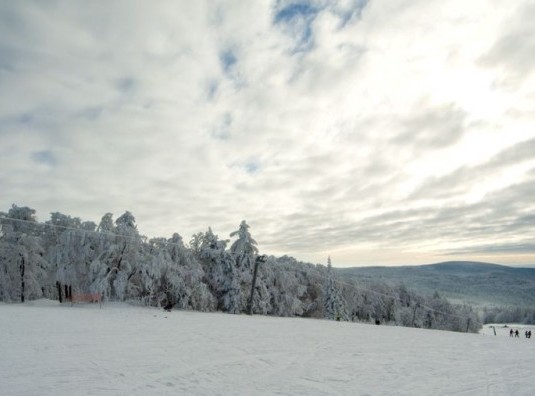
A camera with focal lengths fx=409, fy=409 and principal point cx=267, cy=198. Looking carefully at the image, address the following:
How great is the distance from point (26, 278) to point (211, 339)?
36.5 m

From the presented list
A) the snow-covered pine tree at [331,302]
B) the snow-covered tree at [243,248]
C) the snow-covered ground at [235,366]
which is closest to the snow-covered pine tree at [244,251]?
the snow-covered tree at [243,248]

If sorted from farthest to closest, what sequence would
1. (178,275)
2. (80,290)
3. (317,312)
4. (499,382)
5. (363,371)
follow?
(317,312), (178,275), (80,290), (363,371), (499,382)

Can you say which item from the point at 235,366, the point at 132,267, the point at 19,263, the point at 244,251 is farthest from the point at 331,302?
the point at 235,366

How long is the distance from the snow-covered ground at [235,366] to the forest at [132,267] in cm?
2080

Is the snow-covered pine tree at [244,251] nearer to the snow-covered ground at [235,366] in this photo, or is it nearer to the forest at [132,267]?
the forest at [132,267]

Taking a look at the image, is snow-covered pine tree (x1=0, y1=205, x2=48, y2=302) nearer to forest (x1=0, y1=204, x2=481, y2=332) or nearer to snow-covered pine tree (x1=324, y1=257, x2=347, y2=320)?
forest (x1=0, y1=204, x2=481, y2=332)

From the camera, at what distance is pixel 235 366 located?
36.2 ft

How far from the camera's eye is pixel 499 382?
10062 millimetres

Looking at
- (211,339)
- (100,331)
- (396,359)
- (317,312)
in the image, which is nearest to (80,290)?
(100,331)

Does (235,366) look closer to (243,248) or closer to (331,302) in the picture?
(243,248)

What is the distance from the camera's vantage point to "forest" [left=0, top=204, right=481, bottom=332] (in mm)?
38031

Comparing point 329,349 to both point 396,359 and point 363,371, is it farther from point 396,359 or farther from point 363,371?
point 363,371

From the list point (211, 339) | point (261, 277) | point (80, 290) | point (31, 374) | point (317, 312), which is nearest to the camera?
point (31, 374)

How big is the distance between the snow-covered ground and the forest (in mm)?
20802
